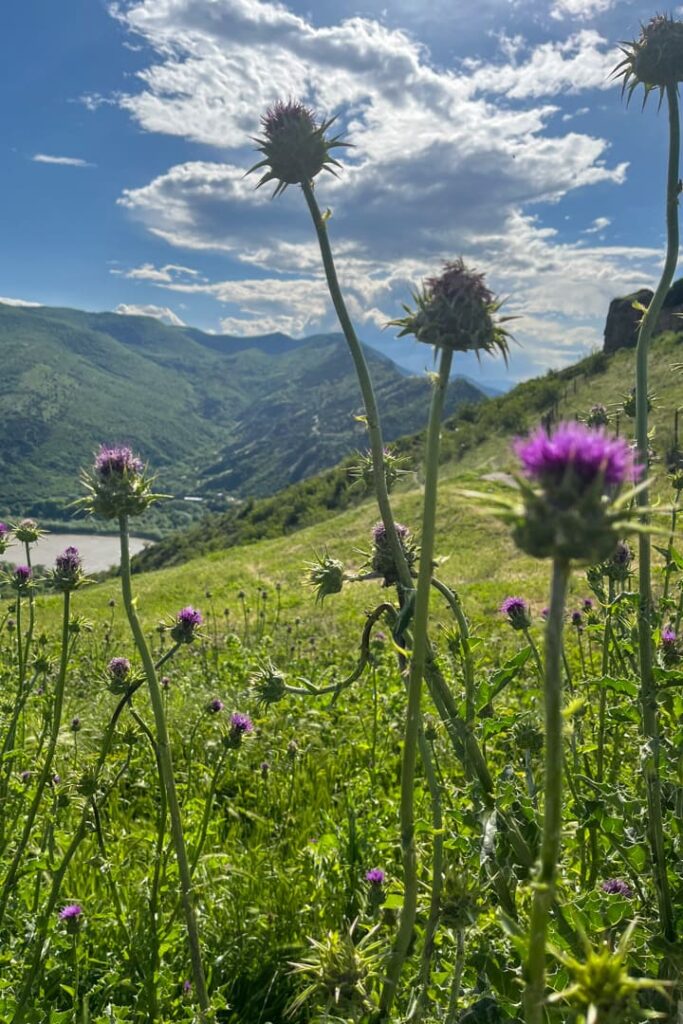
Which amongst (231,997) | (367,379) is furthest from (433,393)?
(231,997)

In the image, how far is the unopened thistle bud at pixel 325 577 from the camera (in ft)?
10.2

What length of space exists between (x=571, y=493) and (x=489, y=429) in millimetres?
59350

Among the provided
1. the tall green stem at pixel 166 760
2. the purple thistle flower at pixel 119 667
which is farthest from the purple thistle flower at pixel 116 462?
the purple thistle flower at pixel 119 667

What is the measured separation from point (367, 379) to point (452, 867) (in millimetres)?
2007

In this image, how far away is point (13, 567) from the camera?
5.65 m

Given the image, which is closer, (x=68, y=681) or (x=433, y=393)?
(x=433, y=393)

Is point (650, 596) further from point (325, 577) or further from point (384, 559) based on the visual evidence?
point (325, 577)

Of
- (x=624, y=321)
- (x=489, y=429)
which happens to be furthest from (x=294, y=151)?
(x=624, y=321)

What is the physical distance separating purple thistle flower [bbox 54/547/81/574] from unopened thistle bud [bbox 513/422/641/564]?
3.24 meters

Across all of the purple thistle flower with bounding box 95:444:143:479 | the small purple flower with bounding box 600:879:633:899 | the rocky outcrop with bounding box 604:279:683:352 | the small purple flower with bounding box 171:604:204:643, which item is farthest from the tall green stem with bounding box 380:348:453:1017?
the rocky outcrop with bounding box 604:279:683:352

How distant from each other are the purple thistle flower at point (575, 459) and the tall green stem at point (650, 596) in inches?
32.9

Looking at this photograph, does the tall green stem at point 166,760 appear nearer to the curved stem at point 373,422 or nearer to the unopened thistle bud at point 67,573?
the curved stem at point 373,422

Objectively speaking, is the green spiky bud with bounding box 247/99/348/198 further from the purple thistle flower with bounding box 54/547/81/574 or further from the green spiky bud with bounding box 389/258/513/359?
the purple thistle flower with bounding box 54/547/81/574

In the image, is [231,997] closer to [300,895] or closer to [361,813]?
[300,895]
